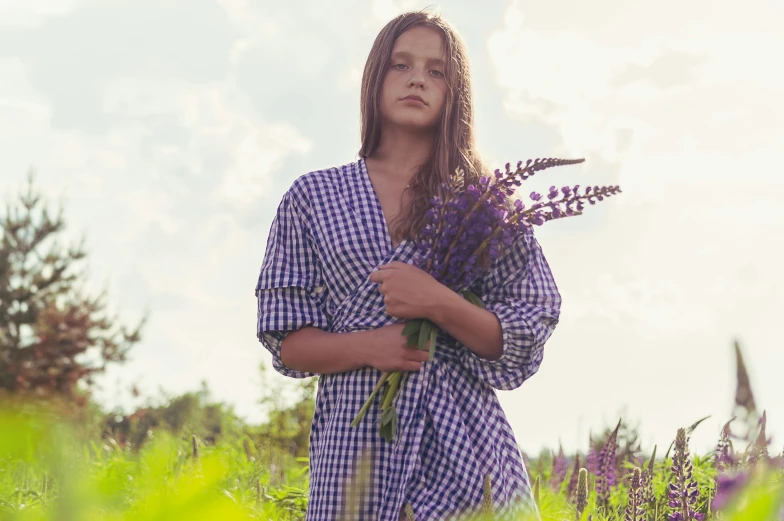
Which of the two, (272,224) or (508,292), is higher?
(272,224)

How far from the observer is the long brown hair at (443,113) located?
309cm

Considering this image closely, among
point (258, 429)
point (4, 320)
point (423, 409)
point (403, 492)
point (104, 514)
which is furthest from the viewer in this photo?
point (4, 320)

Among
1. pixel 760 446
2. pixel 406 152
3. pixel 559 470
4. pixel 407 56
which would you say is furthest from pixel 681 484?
pixel 559 470

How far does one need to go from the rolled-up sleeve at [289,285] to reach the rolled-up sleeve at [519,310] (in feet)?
1.67

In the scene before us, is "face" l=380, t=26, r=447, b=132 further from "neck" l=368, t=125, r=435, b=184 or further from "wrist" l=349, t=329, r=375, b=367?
"wrist" l=349, t=329, r=375, b=367

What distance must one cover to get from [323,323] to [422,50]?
1028mm

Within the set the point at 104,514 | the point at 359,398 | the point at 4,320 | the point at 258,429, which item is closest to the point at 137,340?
the point at 4,320

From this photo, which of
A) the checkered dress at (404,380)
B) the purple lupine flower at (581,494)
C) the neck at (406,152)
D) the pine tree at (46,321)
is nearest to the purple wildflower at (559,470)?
the purple lupine flower at (581,494)

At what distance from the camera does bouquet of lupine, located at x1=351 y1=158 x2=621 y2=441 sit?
8.31 feet

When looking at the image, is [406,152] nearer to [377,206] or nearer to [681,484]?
[377,206]

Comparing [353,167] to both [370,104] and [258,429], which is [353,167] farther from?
[258,429]

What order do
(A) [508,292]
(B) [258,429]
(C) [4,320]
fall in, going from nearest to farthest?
(A) [508,292]
(B) [258,429]
(C) [4,320]

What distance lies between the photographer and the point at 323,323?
2850 mm

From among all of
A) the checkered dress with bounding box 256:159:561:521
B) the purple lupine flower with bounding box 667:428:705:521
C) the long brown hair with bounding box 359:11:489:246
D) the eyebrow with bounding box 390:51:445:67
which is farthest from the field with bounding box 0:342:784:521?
the eyebrow with bounding box 390:51:445:67
